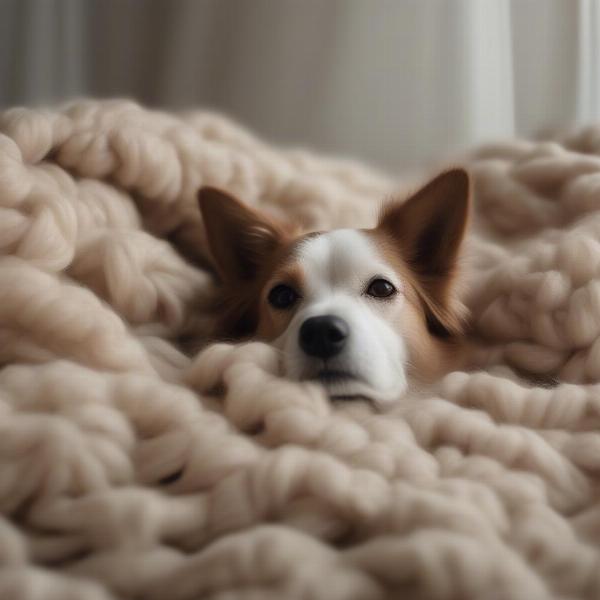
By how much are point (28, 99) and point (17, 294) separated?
882 mm

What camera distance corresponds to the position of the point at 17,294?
0.75 metres

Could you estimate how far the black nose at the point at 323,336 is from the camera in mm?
834

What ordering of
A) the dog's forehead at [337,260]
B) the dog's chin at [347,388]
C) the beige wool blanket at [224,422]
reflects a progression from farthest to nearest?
the dog's forehead at [337,260] → the dog's chin at [347,388] → the beige wool blanket at [224,422]

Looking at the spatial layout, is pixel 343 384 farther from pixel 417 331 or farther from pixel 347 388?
pixel 417 331

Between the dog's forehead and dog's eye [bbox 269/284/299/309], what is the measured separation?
0.10 ft

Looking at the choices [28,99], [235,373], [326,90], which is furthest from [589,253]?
[28,99]

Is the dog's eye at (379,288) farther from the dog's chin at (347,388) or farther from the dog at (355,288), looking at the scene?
the dog's chin at (347,388)

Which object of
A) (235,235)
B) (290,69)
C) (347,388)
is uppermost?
(290,69)

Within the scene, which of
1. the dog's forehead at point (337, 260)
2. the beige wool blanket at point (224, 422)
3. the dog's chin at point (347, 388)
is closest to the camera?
the beige wool blanket at point (224, 422)

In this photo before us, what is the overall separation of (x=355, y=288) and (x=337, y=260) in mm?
44

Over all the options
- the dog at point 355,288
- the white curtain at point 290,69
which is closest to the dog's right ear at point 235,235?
the dog at point 355,288

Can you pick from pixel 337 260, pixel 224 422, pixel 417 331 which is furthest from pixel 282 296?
pixel 224 422

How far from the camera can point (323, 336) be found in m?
0.83

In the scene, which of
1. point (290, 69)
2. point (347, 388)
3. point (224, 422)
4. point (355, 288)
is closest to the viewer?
point (224, 422)
